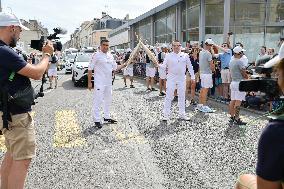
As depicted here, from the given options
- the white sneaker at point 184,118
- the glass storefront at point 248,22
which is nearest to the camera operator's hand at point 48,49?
the white sneaker at point 184,118

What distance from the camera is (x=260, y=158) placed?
1748 mm

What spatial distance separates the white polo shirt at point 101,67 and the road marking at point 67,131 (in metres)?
1.21

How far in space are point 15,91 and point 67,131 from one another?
4.59m

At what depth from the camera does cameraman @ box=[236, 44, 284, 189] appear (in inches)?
65.8

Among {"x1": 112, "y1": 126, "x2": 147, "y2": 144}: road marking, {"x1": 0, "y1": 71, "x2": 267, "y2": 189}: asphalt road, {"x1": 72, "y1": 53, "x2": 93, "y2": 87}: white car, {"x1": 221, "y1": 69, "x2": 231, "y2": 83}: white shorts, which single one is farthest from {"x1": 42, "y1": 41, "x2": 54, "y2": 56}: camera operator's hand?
{"x1": 72, "y1": 53, "x2": 93, "y2": 87}: white car

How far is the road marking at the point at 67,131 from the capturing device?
22.2 feet

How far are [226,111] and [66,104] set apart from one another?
5.29 meters

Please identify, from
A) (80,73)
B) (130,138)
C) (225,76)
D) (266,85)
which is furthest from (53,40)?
(80,73)

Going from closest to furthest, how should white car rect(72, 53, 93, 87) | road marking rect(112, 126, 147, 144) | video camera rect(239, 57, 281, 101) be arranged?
video camera rect(239, 57, 281, 101), road marking rect(112, 126, 147, 144), white car rect(72, 53, 93, 87)

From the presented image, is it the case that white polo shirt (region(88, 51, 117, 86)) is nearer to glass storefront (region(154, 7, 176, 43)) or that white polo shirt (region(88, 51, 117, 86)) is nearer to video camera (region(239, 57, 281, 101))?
video camera (region(239, 57, 281, 101))

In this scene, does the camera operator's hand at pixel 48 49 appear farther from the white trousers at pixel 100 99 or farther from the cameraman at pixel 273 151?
the white trousers at pixel 100 99

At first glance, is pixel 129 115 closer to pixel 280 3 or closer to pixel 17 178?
pixel 17 178

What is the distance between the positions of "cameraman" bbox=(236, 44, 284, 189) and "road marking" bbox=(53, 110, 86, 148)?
519cm

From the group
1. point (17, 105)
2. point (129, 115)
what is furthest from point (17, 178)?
point (129, 115)
